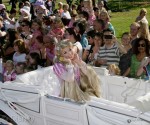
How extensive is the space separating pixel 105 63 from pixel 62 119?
7.42 feet

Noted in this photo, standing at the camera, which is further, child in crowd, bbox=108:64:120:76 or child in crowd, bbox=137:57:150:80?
child in crowd, bbox=108:64:120:76

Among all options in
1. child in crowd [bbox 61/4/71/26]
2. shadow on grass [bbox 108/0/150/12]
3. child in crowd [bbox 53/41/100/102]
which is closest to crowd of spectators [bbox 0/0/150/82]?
child in crowd [bbox 53/41/100/102]

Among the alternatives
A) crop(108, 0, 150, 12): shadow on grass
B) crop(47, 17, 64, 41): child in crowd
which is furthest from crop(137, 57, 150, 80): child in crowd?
crop(108, 0, 150, 12): shadow on grass

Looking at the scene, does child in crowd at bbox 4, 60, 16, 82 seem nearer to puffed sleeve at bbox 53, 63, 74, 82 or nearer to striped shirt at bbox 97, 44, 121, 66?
striped shirt at bbox 97, 44, 121, 66

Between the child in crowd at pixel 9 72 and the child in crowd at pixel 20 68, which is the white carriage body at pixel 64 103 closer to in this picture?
the child in crowd at pixel 20 68

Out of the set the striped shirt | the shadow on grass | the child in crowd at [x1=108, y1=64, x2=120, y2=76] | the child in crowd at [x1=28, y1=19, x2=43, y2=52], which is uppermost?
the shadow on grass

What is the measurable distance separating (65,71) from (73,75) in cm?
13

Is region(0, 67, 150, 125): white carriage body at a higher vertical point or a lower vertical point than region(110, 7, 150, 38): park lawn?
lower

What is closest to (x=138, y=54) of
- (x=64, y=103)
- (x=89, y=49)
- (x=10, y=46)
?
(x=89, y=49)

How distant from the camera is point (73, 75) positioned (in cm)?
539

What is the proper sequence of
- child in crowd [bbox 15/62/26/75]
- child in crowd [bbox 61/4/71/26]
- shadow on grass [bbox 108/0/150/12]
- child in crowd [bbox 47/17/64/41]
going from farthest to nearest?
shadow on grass [bbox 108/0/150/12], child in crowd [bbox 61/4/71/26], child in crowd [bbox 47/17/64/41], child in crowd [bbox 15/62/26/75]

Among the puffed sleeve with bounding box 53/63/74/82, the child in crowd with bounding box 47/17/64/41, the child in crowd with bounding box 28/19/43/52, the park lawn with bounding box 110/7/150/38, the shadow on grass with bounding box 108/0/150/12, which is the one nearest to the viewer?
the puffed sleeve with bounding box 53/63/74/82

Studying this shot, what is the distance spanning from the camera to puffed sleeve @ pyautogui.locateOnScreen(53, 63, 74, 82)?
17.5 feet

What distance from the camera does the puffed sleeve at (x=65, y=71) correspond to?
17.5ft
